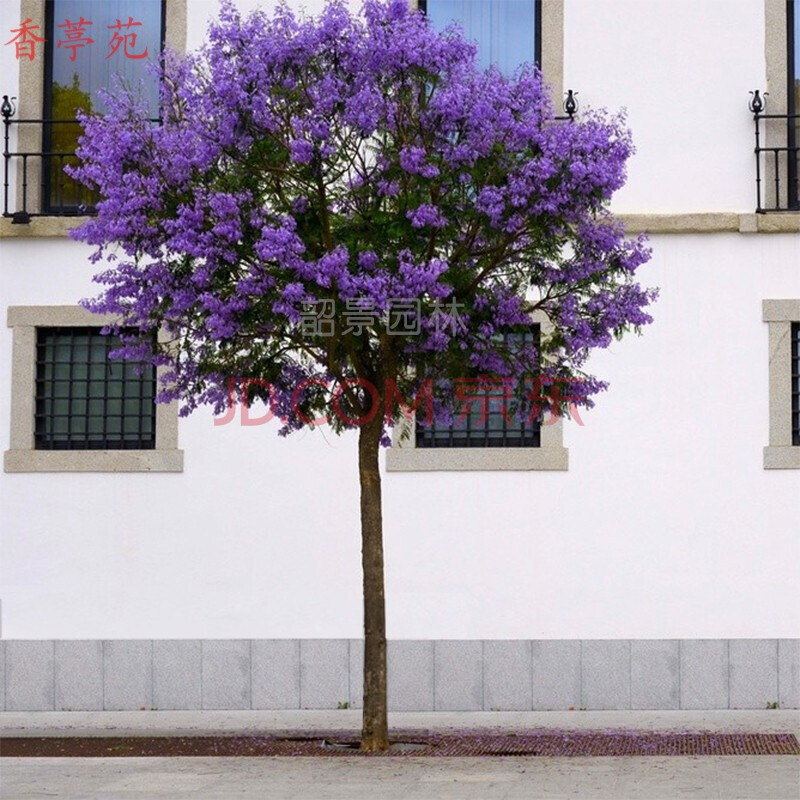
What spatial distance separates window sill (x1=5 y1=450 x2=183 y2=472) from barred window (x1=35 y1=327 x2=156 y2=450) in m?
0.28

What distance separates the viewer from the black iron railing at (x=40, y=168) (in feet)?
58.9

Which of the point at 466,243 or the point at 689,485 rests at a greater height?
the point at 466,243

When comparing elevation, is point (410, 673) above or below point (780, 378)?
below

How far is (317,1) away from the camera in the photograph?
58.0 feet

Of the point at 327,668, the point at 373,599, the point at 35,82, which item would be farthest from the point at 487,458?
the point at 35,82

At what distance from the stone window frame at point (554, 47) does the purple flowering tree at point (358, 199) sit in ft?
13.8

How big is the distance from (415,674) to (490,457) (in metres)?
2.32

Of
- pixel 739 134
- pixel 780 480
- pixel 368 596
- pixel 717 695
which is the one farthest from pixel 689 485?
pixel 368 596

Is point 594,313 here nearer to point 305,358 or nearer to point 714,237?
point 305,358

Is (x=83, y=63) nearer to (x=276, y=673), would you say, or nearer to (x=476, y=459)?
(x=476, y=459)

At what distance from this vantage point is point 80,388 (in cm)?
1800

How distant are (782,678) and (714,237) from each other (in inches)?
176

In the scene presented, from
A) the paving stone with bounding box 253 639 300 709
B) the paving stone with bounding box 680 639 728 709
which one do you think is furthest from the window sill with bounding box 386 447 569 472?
the paving stone with bounding box 680 639 728 709

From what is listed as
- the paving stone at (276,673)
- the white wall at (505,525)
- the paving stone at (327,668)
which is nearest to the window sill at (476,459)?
the white wall at (505,525)
